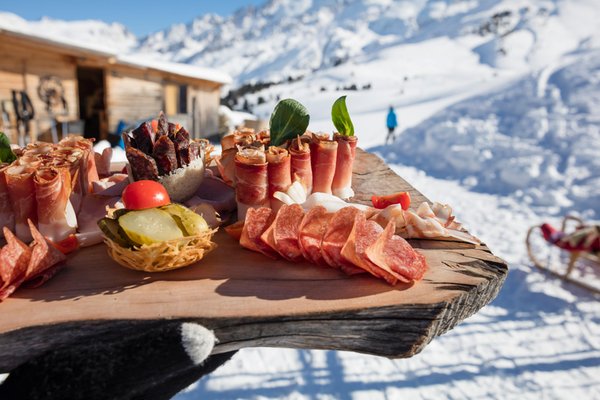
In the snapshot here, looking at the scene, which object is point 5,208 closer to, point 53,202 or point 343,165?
point 53,202

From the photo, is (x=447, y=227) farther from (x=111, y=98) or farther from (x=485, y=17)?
(x=485, y=17)

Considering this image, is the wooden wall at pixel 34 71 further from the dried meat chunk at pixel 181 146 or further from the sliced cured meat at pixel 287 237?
the sliced cured meat at pixel 287 237

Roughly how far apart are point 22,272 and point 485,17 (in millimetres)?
105248

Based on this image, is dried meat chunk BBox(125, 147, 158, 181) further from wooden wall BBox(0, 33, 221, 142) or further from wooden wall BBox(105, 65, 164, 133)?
wooden wall BBox(105, 65, 164, 133)

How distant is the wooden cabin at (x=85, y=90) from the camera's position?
10.4 meters

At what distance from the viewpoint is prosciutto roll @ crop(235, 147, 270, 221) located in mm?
2295

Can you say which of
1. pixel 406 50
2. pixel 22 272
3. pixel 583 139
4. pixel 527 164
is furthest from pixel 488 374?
pixel 406 50

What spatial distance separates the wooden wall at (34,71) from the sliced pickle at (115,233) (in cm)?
1055

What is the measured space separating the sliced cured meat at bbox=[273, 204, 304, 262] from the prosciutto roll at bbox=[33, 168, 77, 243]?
1102 mm

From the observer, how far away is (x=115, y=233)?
183cm

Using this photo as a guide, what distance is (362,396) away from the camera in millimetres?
3840

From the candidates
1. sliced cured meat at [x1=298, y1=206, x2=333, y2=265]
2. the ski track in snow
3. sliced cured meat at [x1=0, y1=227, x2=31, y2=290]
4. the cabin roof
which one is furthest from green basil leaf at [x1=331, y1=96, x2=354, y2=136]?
the cabin roof

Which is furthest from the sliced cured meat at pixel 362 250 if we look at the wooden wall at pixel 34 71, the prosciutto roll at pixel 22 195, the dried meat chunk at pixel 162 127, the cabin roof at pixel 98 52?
the wooden wall at pixel 34 71

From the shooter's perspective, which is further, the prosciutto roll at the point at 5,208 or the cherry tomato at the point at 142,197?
the prosciutto roll at the point at 5,208
